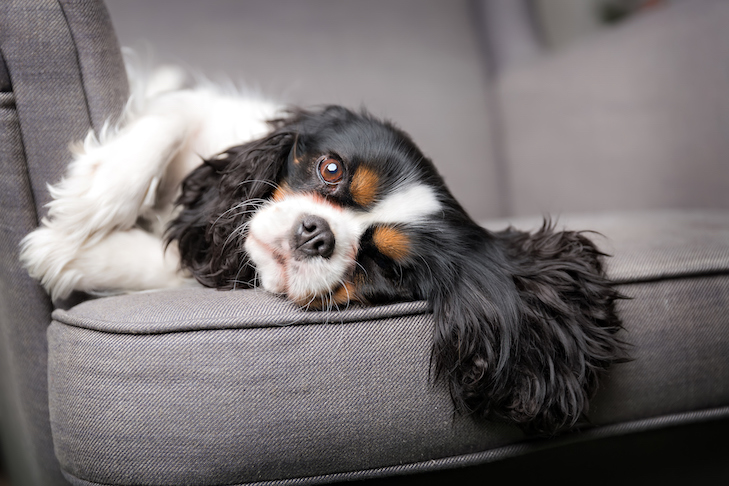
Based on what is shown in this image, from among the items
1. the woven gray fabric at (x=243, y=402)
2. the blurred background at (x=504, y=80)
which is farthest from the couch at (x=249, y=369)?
the blurred background at (x=504, y=80)

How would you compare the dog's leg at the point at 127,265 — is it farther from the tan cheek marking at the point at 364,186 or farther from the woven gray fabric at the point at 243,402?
the tan cheek marking at the point at 364,186

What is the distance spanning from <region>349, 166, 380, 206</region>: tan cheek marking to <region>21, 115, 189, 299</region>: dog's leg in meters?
0.46

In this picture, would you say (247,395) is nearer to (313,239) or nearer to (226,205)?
(313,239)

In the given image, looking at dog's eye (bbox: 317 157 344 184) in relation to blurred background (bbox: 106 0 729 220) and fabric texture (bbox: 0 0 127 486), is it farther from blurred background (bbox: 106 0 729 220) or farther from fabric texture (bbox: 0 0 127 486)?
blurred background (bbox: 106 0 729 220)

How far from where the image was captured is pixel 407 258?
3.75ft

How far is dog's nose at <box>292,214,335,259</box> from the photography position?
1.09 metres

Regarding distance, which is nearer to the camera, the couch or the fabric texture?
the couch

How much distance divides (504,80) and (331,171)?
195cm

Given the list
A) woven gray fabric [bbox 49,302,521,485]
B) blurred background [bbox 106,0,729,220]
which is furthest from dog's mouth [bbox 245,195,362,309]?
blurred background [bbox 106,0,729,220]

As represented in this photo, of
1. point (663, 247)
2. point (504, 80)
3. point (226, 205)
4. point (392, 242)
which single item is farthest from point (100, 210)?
point (504, 80)

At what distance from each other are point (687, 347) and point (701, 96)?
1.47m

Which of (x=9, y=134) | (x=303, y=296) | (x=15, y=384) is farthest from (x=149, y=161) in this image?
(x=15, y=384)

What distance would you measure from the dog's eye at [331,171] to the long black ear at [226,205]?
14 centimetres

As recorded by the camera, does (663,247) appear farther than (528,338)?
Yes
